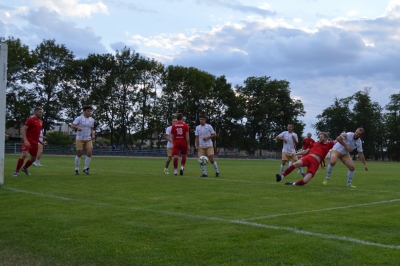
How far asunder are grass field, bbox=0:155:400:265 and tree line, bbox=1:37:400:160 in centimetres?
6014

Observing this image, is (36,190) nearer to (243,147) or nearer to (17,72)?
(17,72)

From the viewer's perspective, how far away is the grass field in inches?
204

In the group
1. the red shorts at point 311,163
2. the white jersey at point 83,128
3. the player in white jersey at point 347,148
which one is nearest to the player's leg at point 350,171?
the player in white jersey at point 347,148

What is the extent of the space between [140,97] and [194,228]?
69313 mm

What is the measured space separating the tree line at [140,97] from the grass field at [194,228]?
197 feet

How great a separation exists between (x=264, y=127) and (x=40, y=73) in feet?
134

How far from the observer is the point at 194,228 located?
664 cm

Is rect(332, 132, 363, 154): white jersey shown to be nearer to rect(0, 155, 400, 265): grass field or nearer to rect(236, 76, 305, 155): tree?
rect(0, 155, 400, 265): grass field

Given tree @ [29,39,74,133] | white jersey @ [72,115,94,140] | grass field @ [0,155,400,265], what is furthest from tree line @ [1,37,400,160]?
grass field @ [0,155,400,265]

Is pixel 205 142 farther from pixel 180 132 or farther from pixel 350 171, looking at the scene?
pixel 350 171

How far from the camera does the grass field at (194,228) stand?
5188mm

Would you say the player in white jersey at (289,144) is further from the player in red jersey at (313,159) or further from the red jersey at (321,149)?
the red jersey at (321,149)

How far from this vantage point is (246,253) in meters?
5.30

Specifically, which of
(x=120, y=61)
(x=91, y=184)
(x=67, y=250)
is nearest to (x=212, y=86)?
(x=120, y=61)
